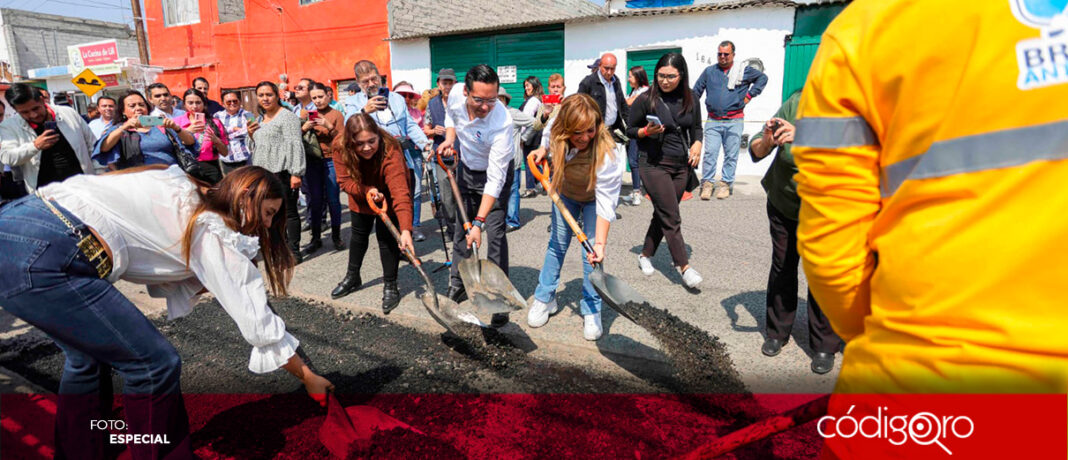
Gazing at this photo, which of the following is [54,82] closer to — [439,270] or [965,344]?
[439,270]

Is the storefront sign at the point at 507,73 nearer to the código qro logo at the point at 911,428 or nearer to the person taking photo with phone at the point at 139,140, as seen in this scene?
the person taking photo with phone at the point at 139,140

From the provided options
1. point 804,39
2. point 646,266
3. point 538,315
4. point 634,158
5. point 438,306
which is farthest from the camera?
point 804,39

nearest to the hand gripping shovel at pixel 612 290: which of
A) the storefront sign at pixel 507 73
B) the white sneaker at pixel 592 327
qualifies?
the white sneaker at pixel 592 327

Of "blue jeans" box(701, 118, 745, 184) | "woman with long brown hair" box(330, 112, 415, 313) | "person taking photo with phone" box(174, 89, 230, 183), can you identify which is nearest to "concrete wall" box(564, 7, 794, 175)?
"blue jeans" box(701, 118, 745, 184)

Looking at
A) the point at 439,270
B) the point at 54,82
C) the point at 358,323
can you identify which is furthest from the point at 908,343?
the point at 54,82

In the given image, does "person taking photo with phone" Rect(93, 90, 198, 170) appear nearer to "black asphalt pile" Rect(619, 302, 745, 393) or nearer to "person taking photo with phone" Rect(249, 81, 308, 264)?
"person taking photo with phone" Rect(249, 81, 308, 264)

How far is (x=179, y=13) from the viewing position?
17.7m

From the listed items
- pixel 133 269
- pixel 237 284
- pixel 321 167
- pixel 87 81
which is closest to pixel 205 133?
pixel 321 167

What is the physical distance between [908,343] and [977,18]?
0.56m

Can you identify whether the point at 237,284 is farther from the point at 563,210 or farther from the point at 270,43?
the point at 270,43

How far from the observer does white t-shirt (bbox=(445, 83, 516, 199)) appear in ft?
12.7

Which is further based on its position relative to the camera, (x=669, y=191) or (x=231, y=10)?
(x=231, y=10)

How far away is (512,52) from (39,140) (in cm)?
900

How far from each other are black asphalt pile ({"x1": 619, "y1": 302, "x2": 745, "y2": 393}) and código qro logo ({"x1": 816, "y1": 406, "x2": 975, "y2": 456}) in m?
2.01
